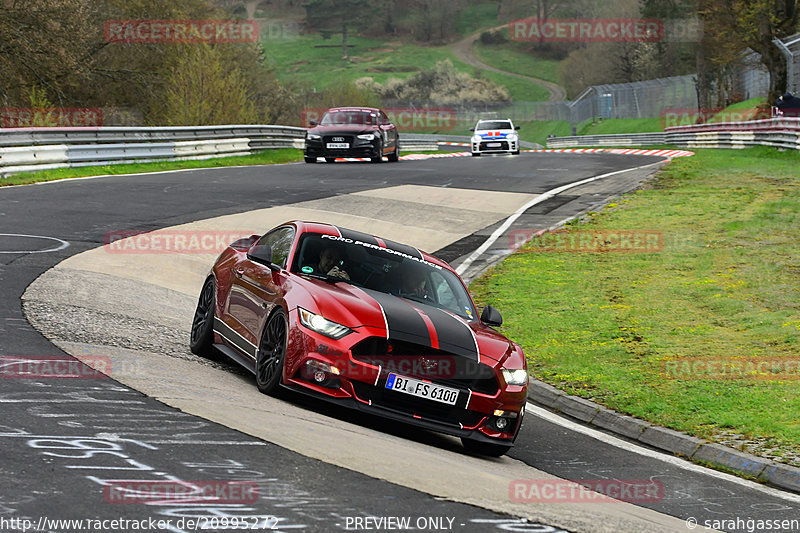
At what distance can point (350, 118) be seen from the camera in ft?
113

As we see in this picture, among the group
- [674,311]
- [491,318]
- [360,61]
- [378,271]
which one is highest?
[360,61]

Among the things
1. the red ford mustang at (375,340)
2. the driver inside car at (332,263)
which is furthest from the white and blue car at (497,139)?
the driver inside car at (332,263)

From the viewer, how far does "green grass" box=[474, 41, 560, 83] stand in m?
149

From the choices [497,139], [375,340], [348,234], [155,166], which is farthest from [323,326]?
[497,139]

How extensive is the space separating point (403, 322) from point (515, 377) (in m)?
0.98

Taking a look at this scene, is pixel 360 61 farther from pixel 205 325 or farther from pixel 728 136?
pixel 205 325

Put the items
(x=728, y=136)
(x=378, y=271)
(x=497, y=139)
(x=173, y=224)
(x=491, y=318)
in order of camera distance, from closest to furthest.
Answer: (x=491, y=318)
(x=378, y=271)
(x=173, y=224)
(x=728, y=136)
(x=497, y=139)

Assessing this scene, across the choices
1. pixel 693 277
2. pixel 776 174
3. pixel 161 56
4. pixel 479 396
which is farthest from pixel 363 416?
pixel 161 56

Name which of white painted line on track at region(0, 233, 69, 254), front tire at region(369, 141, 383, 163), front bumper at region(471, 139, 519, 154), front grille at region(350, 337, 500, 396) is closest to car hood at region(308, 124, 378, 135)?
front tire at region(369, 141, 383, 163)

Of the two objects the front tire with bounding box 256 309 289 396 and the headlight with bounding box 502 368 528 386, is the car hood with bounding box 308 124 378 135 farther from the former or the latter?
the headlight with bounding box 502 368 528 386

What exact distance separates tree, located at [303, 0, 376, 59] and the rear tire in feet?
552

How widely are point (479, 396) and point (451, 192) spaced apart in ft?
58.8

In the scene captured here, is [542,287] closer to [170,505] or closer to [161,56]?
[170,505]

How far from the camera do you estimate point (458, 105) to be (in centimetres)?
10725
